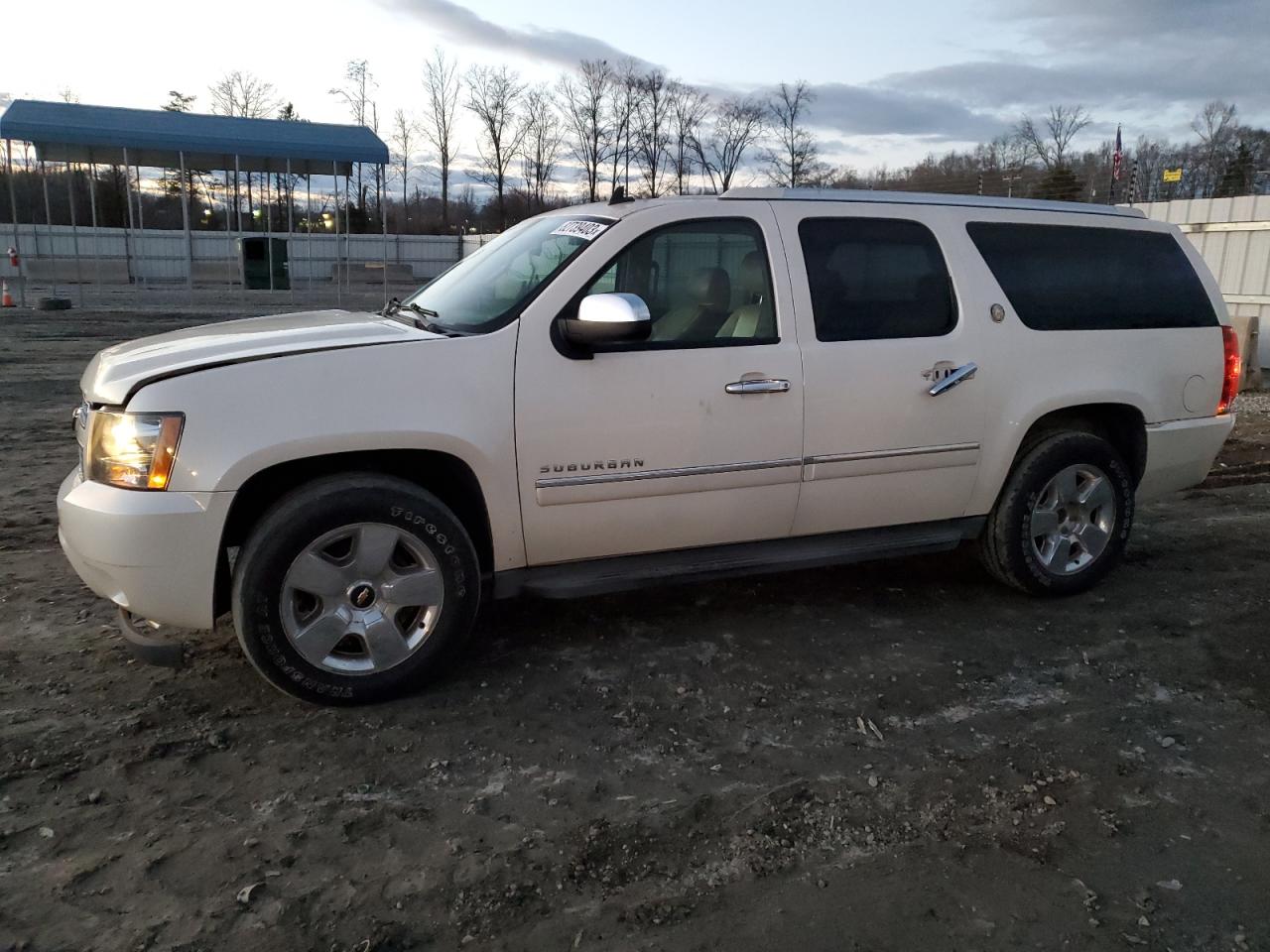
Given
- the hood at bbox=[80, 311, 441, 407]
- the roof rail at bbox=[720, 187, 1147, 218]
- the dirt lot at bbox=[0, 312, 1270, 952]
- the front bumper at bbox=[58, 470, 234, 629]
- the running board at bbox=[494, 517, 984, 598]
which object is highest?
the roof rail at bbox=[720, 187, 1147, 218]

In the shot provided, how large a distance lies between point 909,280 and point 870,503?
3.40 feet

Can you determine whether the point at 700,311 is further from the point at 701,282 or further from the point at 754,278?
the point at 754,278

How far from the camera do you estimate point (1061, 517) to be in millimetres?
4758

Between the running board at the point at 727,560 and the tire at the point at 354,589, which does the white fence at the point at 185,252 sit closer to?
the running board at the point at 727,560

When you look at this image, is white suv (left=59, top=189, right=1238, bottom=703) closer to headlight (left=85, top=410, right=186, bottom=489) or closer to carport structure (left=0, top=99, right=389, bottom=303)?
headlight (left=85, top=410, right=186, bottom=489)

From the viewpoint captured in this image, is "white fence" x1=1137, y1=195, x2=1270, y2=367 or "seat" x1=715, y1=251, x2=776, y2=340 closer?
"seat" x1=715, y1=251, x2=776, y2=340

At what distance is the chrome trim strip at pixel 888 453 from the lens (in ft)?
13.5

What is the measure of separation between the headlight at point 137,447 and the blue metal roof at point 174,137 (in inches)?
913

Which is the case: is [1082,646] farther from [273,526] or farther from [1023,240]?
[273,526]

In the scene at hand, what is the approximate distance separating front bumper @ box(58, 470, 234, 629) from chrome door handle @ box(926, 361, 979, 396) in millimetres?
2940

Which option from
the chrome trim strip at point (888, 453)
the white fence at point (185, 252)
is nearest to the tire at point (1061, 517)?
the chrome trim strip at point (888, 453)

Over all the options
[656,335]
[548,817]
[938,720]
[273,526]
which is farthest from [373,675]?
[938,720]

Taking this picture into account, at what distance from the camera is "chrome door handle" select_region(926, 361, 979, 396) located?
4.26m

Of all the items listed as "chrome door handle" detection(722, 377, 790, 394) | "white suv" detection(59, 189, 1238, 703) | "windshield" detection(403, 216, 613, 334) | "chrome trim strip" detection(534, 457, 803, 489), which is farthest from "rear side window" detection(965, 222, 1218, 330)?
"windshield" detection(403, 216, 613, 334)
